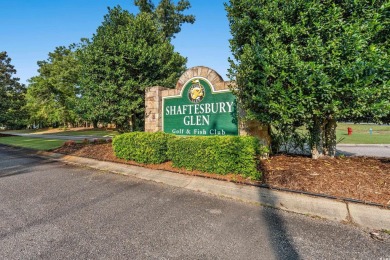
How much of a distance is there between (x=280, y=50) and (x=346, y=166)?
10.3 feet

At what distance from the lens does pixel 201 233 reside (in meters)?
3.10

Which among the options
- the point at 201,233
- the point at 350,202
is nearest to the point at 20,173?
the point at 201,233

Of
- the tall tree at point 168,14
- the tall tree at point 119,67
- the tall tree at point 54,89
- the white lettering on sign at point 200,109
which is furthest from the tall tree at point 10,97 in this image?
the white lettering on sign at point 200,109

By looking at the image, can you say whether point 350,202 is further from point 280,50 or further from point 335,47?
point 280,50

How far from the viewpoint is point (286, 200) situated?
4.07 meters

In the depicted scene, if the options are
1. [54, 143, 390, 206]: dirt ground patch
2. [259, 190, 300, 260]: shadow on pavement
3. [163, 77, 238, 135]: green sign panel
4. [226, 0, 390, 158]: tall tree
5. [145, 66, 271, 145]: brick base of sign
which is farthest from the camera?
[163, 77, 238, 135]: green sign panel

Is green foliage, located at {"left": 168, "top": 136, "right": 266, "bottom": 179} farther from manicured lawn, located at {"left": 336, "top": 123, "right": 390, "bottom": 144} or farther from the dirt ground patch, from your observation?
manicured lawn, located at {"left": 336, "top": 123, "right": 390, "bottom": 144}

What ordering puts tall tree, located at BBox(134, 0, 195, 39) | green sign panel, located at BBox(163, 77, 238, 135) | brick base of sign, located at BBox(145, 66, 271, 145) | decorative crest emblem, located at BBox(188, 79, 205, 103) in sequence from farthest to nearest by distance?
1. tall tree, located at BBox(134, 0, 195, 39)
2. decorative crest emblem, located at BBox(188, 79, 205, 103)
3. green sign panel, located at BBox(163, 77, 238, 135)
4. brick base of sign, located at BBox(145, 66, 271, 145)

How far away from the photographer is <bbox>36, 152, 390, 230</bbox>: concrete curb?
3.33 metres

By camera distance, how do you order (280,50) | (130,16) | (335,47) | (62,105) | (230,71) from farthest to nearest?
1. (62,105)
2. (130,16)
3. (230,71)
4. (280,50)
5. (335,47)

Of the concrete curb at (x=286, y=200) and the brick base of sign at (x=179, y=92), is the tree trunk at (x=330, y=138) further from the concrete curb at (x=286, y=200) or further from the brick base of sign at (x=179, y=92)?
the concrete curb at (x=286, y=200)

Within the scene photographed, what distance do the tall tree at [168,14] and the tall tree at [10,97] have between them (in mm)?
24232

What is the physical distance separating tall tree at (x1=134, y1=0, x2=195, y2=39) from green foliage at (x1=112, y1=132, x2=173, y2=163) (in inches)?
769

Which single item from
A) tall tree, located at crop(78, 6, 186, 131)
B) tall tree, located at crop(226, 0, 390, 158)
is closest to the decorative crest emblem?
tall tree, located at crop(226, 0, 390, 158)
